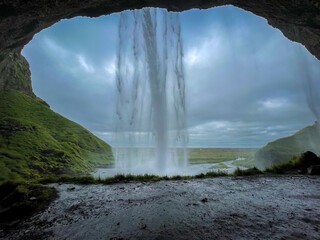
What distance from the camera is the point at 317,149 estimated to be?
51469mm

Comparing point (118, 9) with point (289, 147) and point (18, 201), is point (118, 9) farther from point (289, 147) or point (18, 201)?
point (289, 147)

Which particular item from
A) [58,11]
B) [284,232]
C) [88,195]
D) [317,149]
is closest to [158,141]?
[88,195]

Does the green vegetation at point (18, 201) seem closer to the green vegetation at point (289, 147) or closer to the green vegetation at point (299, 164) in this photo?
the green vegetation at point (299, 164)

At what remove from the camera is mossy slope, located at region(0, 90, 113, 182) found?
28.3m

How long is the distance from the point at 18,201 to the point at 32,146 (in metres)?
40.9

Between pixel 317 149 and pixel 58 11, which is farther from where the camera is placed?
pixel 317 149

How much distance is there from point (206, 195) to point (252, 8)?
15814mm

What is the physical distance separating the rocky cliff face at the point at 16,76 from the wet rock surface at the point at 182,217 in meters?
79.9

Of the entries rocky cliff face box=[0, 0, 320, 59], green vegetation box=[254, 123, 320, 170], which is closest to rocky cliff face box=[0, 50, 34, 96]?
rocky cliff face box=[0, 0, 320, 59]

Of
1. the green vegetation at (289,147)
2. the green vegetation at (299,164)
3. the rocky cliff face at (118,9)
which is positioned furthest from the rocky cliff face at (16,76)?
the green vegetation at (289,147)

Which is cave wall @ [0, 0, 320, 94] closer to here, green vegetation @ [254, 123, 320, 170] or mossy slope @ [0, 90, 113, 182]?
mossy slope @ [0, 90, 113, 182]

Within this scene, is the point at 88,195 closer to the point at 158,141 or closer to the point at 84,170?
the point at 158,141

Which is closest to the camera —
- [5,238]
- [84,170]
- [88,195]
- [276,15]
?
[5,238]

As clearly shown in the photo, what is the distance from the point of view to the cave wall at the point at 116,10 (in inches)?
366
